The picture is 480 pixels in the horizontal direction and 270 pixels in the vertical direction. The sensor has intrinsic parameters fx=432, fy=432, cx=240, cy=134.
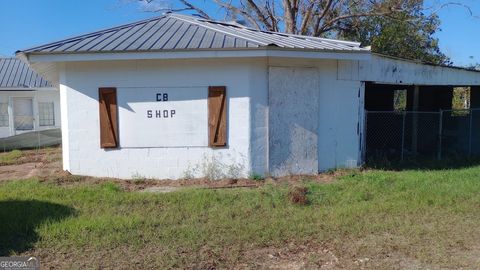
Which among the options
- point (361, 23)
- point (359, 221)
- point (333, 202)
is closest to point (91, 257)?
point (359, 221)

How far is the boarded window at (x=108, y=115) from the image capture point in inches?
379

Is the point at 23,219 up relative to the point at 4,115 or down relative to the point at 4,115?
down

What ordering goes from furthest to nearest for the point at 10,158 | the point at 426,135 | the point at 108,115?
1. the point at 426,135
2. the point at 10,158
3. the point at 108,115

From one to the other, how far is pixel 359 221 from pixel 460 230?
136 centimetres

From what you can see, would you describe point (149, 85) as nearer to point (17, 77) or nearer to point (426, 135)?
point (426, 135)

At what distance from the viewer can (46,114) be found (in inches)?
792

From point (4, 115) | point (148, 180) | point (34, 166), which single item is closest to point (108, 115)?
point (148, 180)

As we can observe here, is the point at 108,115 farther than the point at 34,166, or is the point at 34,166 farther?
the point at 34,166

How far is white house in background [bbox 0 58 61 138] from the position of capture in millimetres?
19469

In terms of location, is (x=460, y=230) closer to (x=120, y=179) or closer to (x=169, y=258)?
(x=169, y=258)

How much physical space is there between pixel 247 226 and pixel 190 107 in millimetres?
4118

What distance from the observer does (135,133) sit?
381 inches

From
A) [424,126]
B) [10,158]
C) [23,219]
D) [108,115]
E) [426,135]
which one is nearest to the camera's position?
[23,219]

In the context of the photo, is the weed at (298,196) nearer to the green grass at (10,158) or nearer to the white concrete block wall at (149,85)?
the white concrete block wall at (149,85)
